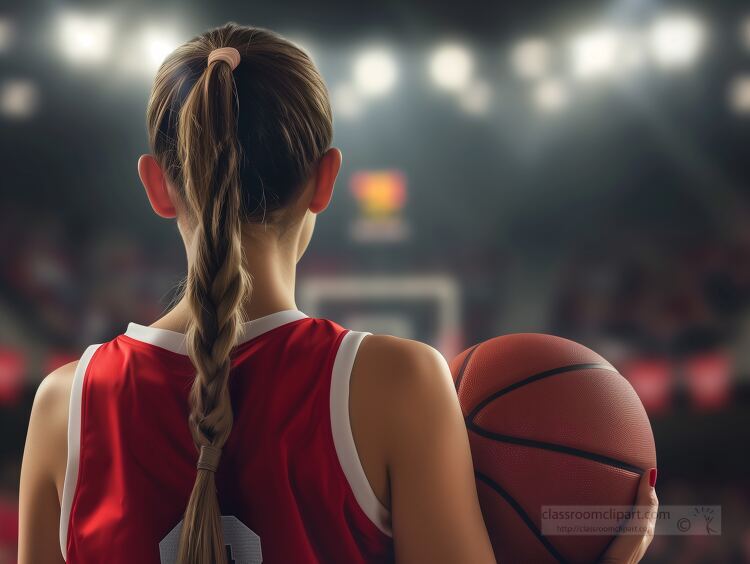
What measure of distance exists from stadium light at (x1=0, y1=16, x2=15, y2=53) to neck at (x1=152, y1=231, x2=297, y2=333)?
600 centimetres

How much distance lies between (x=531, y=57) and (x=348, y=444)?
19.2 feet

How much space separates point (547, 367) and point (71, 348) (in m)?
5.03

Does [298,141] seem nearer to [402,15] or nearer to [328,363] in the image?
[328,363]

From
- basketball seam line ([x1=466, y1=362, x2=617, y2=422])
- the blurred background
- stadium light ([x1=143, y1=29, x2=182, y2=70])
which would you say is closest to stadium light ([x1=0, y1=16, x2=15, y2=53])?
the blurred background

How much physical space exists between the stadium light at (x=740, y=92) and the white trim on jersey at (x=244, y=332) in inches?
243

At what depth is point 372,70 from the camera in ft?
19.4

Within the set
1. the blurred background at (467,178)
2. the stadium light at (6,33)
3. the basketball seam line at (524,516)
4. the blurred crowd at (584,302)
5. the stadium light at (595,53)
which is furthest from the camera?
the stadium light at (595,53)

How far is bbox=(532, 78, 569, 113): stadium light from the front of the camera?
5887mm

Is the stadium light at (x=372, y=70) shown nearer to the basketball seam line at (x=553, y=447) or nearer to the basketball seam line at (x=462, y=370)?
the basketball seam line at (x=462, y=370)

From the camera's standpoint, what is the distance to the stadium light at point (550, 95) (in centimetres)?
589

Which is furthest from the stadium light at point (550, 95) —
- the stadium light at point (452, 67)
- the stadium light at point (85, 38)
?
the stadium light at point (85, 38)

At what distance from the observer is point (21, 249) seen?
5.55m

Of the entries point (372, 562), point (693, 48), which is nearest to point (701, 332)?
point (693, 48)

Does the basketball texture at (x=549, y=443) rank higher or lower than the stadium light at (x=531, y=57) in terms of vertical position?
lower
